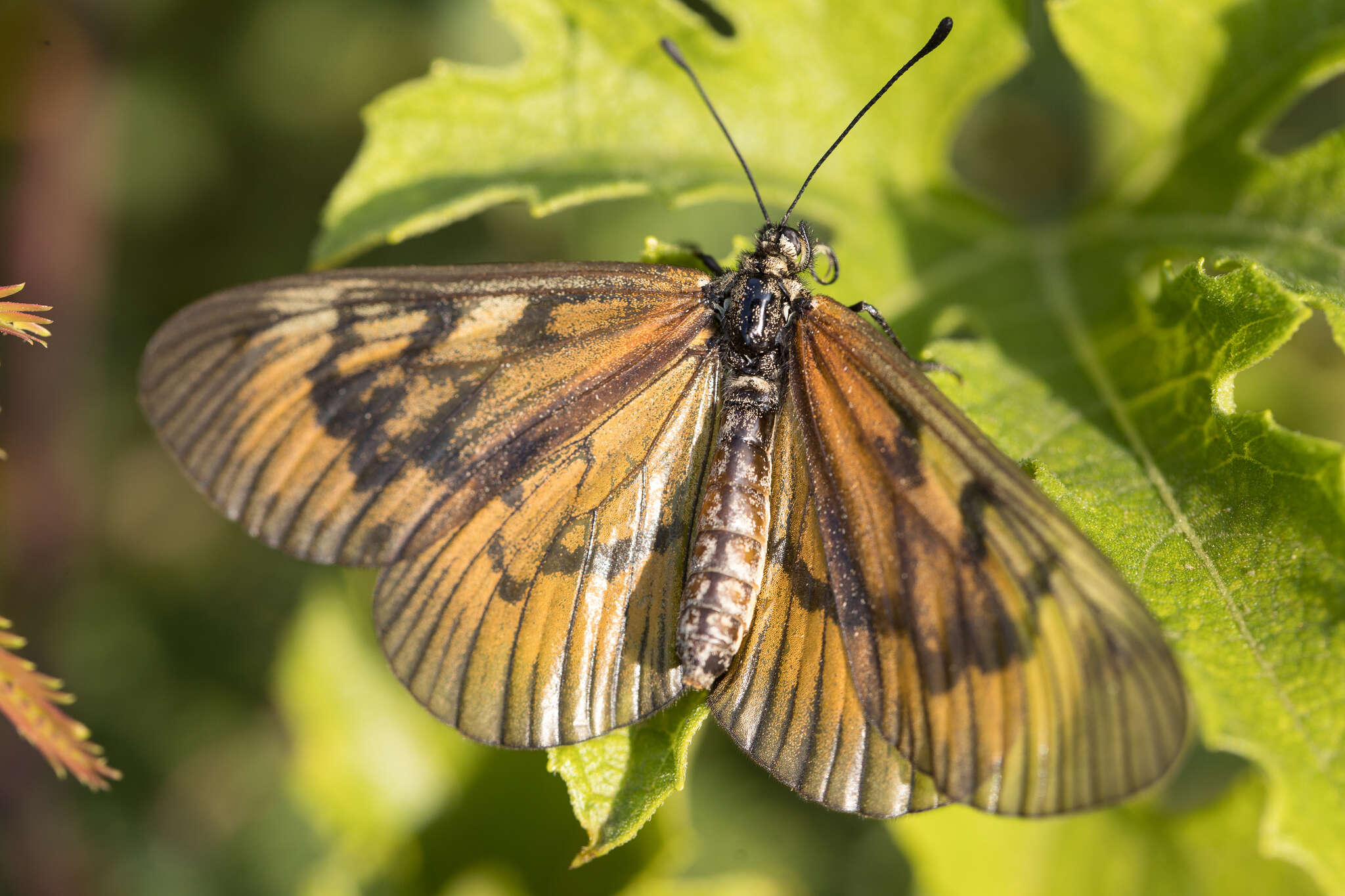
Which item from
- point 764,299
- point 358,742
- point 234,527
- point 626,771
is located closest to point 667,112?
point 764,299

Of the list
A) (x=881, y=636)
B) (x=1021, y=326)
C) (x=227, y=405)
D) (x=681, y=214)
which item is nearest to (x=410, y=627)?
(x=227, y=405)

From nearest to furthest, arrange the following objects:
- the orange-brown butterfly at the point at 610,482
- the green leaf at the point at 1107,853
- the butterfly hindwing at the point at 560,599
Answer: the orange-brown butterfly at the point at 610,482 → the butterfly hindwing at the point at 560,599 → the green leaf at the point at 1107,853

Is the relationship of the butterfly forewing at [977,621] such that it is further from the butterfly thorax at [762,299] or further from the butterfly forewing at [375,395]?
the butterfly forewing at [375,395]

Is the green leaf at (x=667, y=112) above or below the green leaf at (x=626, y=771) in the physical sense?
above

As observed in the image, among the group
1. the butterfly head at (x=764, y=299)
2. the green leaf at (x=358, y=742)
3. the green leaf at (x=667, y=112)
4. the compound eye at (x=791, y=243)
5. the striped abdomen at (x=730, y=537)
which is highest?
the green leaf at (x=667, y=112)

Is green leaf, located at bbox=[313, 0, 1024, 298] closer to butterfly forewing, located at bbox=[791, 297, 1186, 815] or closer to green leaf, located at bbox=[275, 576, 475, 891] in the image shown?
butterfly forewing, located at bbox=[791, 297, 1186, 815]

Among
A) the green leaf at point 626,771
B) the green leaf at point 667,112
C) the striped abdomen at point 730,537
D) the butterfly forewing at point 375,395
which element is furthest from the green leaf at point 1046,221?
the green leaf at point 626,771

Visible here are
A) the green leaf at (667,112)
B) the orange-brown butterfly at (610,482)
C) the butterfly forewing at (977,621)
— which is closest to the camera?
the butterfly forewing at (977,621)

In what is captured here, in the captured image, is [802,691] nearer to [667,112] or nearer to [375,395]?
[375,395]
